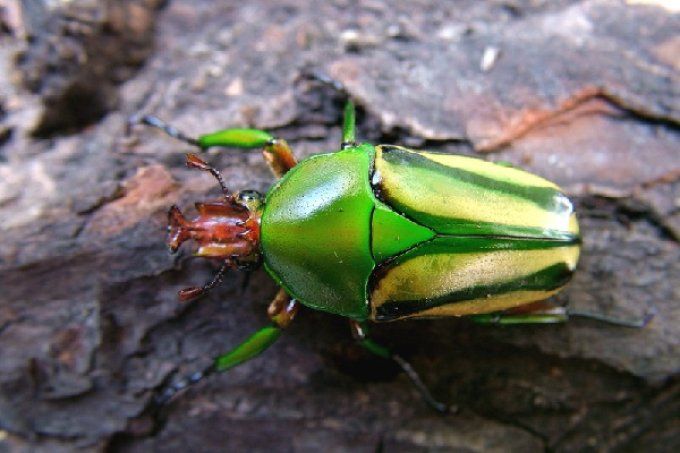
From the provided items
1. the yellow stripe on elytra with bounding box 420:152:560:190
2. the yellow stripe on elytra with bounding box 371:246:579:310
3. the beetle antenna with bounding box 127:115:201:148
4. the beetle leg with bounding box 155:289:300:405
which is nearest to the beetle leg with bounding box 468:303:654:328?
the yellow stripe on elytra with bounding box 371:246:579:310

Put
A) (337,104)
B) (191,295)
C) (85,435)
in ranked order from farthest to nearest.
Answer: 1. (337,104)
2. (85,435)
3. (191,295)

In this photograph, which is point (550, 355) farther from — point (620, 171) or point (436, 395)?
point (620, 171)

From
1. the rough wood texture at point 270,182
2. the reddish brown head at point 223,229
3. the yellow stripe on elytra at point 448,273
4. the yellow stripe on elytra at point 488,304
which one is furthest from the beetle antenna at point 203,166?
Result: the yellow stripe on elytra at point 488,304

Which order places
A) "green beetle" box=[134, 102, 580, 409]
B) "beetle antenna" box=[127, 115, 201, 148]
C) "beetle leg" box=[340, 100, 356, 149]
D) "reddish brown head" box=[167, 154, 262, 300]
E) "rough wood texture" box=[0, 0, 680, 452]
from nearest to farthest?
1. "green beetle" box=[134, 102, 580, 409]
2. "reddish brown head" box=[167, 154, 262, 300]
3. "rough wood texture" box=[0, 0, 680, 452]
4. "beetle leg" box=[340, 100, 356, 149]
5. "beetle antenna" box=[127, 115, 201, 148]

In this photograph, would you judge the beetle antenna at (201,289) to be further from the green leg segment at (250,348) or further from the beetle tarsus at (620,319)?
the beetle tarsus at (620,319)

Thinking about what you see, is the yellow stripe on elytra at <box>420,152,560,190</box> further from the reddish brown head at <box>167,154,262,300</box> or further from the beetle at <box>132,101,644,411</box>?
the reddish brown head at <box>167,154,262,300</box>

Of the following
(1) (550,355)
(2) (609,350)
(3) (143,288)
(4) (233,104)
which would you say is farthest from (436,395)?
(4) (233,104)
